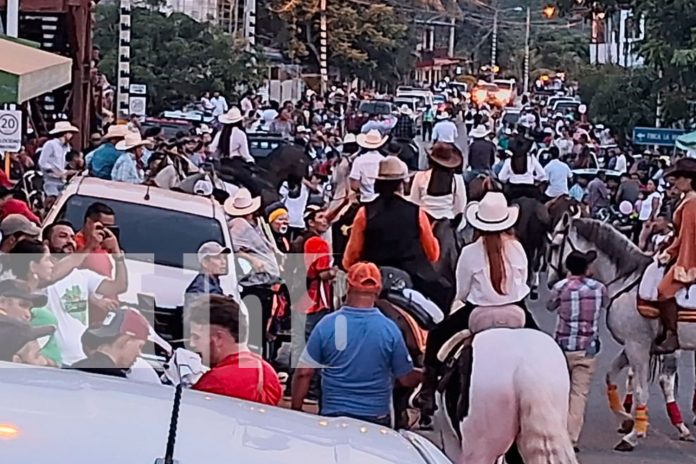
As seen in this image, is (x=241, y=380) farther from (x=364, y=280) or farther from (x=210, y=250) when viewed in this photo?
(x=210, y=250)

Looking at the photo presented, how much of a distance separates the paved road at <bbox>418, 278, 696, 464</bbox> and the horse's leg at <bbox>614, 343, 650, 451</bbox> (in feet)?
0.27

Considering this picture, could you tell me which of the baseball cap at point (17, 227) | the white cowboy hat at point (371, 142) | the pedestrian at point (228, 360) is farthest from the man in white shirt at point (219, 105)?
the pedestrian at point (228, 360)

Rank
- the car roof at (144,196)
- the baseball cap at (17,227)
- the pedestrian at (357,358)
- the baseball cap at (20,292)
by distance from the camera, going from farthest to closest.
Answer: the car roof at (144,196)
the baseball cap at (17,227)
the pedestrian at (357,358)
the baseball cap at (20,292)

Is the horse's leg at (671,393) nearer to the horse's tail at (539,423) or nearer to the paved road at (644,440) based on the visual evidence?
the paved road at (644,440)

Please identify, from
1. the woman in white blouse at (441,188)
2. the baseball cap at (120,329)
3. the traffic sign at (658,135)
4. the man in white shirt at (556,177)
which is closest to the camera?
the baseball cap at (120,329)

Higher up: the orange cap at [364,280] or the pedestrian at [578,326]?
the orange cap at [364,280]

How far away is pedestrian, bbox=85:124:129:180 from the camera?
1814 centimetres

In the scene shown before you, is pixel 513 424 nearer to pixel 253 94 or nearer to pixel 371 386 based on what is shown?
pixel 371 386

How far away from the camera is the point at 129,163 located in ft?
58.1

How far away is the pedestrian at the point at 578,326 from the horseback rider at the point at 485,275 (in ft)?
5.22

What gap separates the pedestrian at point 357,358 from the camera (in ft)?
27.1

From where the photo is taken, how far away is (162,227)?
40.8 feet

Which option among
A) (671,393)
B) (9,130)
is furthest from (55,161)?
(671,393)

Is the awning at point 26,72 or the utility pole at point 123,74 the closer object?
the awning at point 26,72
